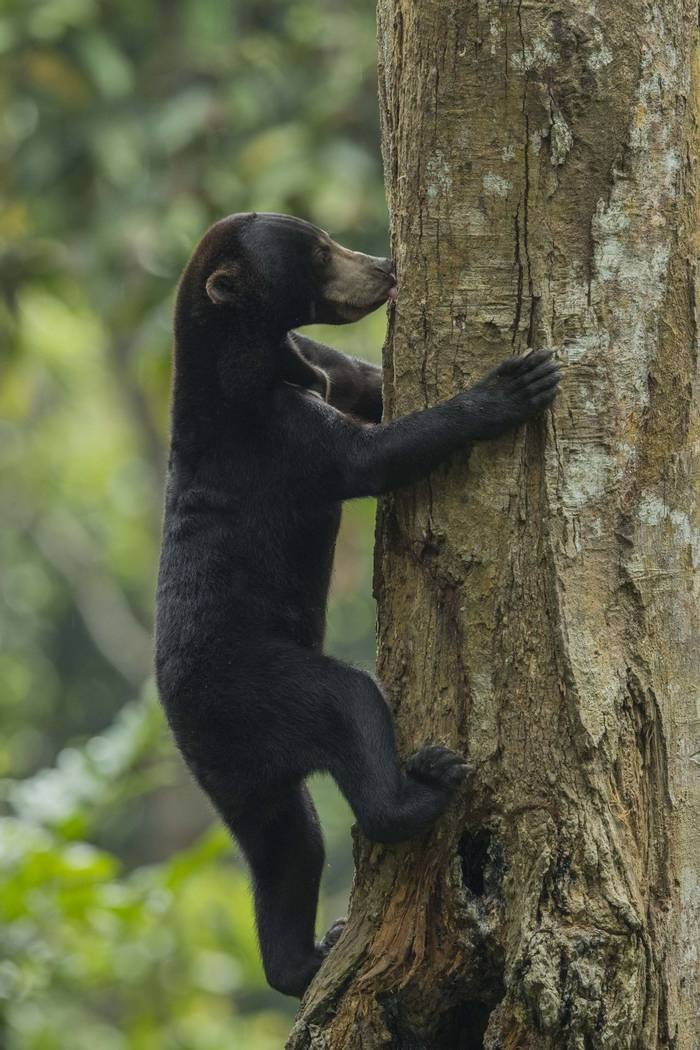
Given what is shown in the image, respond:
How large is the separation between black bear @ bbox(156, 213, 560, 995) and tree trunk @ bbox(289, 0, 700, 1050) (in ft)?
0.88

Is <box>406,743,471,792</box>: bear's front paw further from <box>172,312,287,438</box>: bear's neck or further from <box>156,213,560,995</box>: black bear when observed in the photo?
<box>172,312,287,438</box>: bear's neck

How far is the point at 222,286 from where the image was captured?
4699 mm

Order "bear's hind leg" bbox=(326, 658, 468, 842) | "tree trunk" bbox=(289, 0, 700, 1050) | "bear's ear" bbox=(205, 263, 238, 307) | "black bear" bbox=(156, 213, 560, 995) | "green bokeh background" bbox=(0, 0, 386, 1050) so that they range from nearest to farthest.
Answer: "tree trunk" bbox=(289, 0, 700, 1050) < "bear's hind leg" bbox=(326, 658, 468, 842) < "black bear" bbox=(156, 213, 560, 995) < "bear's ear" bbox=(205, 263, 238, 307) < "green bokeh background" bbox=(0, 0, 386, 1050)

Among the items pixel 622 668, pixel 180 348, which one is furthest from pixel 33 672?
pixel 622 668

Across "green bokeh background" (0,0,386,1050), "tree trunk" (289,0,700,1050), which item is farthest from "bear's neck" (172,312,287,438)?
"green bokeh background" (0,0,386,1050)

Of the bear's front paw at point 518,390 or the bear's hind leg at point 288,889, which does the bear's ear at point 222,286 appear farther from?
the bear's hind leg at point 288,889

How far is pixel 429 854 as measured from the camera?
380cm

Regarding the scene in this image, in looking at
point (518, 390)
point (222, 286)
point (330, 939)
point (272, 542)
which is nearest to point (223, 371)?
point (222, 286)

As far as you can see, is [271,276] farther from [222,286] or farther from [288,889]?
[288,889]

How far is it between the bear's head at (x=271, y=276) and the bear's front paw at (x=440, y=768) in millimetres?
1585

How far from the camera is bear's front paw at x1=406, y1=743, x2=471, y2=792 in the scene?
3686mm

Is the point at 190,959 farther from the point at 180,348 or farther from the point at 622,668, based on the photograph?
the point at 622,668

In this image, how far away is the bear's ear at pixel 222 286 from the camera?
4691 mm

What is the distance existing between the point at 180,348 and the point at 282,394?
48 cm
